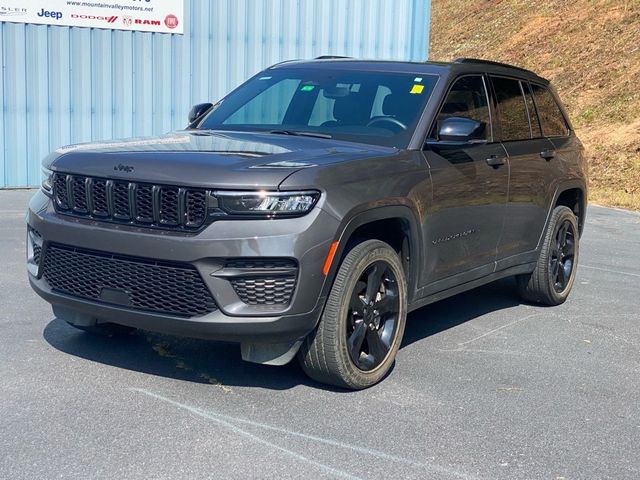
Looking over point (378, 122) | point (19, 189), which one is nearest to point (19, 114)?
point (19, 189)

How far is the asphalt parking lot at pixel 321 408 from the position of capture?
418 centimetres

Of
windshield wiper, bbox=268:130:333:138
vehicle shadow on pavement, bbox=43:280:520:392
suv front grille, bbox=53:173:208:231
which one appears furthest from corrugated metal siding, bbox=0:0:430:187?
suv front grille, bbox=53:173:208:231

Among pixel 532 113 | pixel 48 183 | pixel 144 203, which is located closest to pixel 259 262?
pixel 144 203

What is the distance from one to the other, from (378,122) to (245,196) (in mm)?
1662

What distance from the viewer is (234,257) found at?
457cm

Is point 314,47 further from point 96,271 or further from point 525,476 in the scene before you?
point 525,476

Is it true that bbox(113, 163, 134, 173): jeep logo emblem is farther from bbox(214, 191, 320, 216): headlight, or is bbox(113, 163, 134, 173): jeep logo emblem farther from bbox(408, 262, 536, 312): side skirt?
bbox(408, 262, 536, 312): side skirt

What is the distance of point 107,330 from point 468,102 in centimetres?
286

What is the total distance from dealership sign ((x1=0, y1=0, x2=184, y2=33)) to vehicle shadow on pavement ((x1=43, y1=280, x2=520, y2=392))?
360 inches

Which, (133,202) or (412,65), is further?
(412,65)

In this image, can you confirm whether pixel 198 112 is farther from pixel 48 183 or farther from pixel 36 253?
pixel 36 253

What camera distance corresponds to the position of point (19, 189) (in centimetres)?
1464

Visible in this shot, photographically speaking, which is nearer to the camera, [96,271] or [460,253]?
[96,271]

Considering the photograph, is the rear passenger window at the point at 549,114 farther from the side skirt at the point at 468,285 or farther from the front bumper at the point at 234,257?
the front bumper at the point at 234,257
